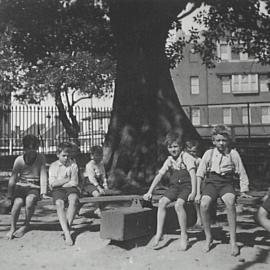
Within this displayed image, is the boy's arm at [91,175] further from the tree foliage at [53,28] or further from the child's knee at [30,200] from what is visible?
the tree foliage at [53,28]

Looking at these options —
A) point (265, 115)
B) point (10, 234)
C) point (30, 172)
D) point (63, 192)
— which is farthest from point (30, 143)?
point (265, 115)

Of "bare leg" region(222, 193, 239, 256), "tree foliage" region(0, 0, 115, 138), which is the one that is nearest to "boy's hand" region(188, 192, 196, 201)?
"bare leg" region(222, 193, 239, 256)

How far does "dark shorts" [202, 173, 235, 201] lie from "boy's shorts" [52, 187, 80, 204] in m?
1.85

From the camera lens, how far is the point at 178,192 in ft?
19.8

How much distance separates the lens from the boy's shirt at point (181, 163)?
239 inches

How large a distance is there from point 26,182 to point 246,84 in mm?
43587

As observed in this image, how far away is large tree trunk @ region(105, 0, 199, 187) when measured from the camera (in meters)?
10.3

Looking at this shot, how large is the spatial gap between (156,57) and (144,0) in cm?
130

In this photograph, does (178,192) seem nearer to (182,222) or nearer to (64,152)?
(182,222)

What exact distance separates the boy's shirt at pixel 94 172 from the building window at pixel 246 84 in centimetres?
4166

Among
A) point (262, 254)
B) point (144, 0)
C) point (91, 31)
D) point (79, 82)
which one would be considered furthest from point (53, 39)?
point (262, 254)

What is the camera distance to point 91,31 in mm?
18828

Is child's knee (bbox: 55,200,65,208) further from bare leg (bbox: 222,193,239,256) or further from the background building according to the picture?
the background building

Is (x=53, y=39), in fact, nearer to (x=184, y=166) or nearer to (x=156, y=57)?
(x=156, y=57)
